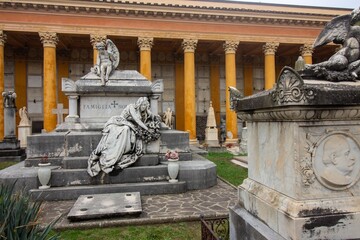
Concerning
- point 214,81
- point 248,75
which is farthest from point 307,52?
point 214,81

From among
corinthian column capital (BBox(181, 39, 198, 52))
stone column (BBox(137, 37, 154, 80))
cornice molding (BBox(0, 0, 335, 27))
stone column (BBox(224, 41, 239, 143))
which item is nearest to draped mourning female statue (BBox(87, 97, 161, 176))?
stone column (BBox(137, 37, 154, 80))

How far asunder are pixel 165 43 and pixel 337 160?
23514 millimetres

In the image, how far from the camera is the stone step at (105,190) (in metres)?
5.98

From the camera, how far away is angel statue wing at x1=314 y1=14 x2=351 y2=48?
2838 millimetres

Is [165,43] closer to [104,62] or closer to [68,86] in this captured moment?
[104,62]

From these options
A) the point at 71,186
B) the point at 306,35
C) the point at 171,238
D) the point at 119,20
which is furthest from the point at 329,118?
the point at 306,35

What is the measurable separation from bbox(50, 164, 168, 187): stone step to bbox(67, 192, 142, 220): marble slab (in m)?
0.75

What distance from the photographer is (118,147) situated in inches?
257

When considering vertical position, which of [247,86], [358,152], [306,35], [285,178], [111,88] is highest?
[306,35]

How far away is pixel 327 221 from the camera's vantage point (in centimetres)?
214

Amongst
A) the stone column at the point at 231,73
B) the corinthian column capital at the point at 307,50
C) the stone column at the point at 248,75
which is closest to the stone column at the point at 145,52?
the stone column at the point at 231,73

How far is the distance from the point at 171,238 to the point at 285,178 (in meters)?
2.47

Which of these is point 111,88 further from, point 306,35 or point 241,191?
point 306,35

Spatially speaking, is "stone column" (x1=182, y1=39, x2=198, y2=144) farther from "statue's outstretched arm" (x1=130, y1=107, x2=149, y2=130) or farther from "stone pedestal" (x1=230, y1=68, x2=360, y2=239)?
"stone pedestal" (x1=230, y1=68, x2=360, y2=239)
